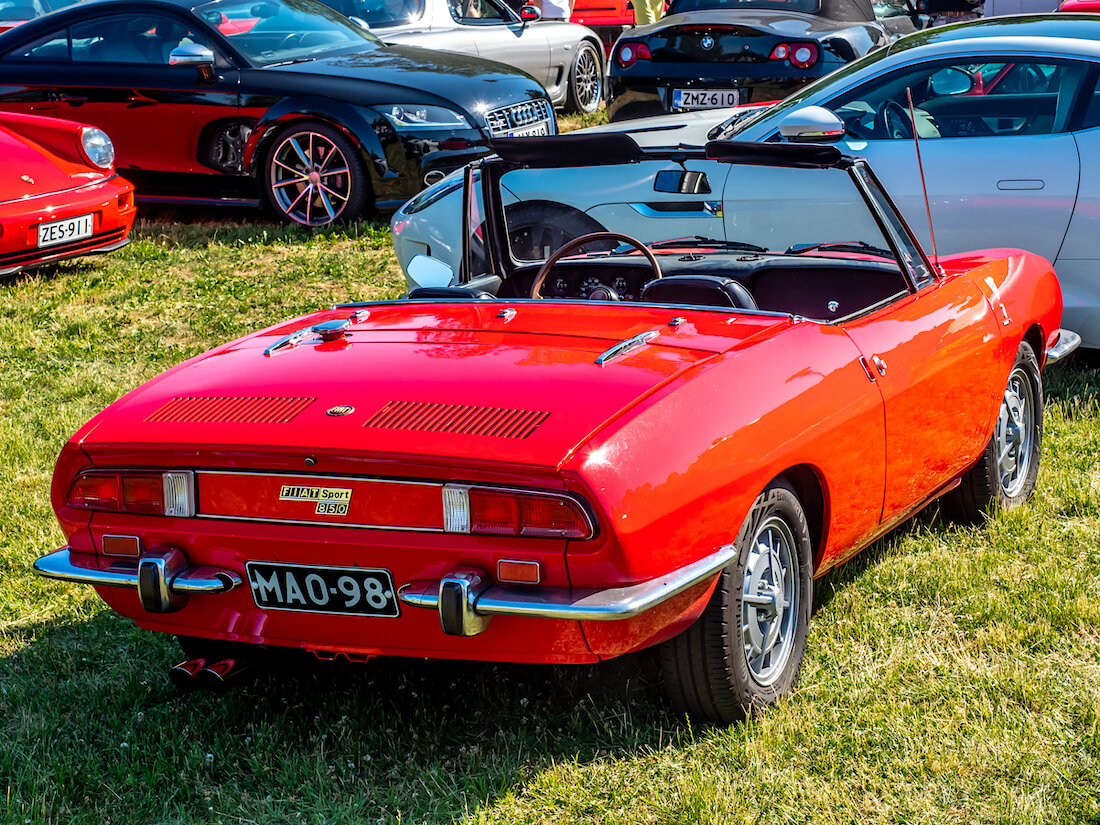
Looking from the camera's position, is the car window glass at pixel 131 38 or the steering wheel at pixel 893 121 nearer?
the steering wheel at pixel 893 121

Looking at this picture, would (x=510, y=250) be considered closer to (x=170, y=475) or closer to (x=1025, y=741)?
(x=170, y=475)

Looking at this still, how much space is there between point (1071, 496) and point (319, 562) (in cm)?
275

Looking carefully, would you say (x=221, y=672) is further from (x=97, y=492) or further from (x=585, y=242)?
(x=585, y=242)

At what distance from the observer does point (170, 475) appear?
281 cm

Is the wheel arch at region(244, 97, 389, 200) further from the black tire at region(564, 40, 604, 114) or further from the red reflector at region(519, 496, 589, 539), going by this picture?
the red reflector at region(519, 496, 589, 539)

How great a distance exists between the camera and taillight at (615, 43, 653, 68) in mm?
8531

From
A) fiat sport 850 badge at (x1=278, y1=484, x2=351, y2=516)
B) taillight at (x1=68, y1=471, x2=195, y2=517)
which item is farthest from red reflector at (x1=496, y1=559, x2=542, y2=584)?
taillight at (x1=68, y1=471, x2=195, y2=517)

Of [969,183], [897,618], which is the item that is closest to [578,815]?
[897,618]

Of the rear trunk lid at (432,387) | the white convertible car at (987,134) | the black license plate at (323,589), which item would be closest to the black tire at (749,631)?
the rear trunk lid at (432,387)

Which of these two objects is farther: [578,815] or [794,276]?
[794,276]

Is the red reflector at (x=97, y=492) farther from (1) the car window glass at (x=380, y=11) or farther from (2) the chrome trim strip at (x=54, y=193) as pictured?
(1) the car window glass at (x=380, y=11)

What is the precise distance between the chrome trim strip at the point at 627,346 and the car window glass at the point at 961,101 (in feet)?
9.85

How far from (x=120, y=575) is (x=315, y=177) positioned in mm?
5878

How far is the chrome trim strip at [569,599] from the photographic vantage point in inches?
97.5
